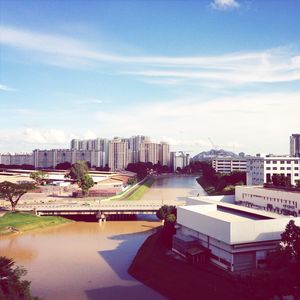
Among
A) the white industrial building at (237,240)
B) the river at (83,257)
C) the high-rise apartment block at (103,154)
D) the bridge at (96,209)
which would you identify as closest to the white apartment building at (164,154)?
the high-rise apartment block at (103,154)

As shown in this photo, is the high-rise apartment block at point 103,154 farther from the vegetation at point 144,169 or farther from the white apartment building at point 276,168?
the white apartment building at point 276,168

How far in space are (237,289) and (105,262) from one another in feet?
23.1

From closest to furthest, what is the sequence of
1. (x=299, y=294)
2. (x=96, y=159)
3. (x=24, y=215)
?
1. (x=299, y=294)
2. (x=24, y=215)
3. (x=96, y=159)

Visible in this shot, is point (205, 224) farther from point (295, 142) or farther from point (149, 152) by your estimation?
point (149, 152)

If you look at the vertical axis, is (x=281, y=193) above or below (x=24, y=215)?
above

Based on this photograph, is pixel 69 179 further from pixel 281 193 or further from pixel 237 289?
pixel 237 289

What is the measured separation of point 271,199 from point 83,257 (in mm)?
9802

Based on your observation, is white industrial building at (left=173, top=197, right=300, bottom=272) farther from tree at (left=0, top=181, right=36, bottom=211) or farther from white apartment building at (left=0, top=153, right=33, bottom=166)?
white apartment building at (left=0, top=153, right=33, bottom=166)

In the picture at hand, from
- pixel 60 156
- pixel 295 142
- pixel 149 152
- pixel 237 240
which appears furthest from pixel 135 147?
pixel 237 240

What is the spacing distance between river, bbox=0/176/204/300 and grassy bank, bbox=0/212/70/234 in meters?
0.83

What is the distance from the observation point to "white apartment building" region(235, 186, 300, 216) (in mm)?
18969

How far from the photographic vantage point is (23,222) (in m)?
26.9

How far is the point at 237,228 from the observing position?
48.9 feet

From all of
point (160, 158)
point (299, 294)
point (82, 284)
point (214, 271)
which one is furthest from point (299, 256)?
point (160, 158)
